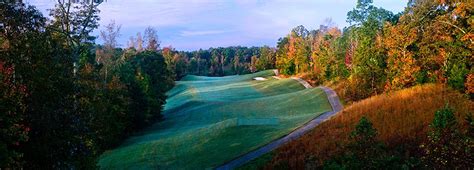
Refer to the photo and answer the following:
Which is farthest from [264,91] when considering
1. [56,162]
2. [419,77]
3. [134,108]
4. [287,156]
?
[56,162]

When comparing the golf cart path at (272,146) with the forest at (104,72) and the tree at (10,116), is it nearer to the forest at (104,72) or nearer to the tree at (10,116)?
the forest at (104,72)

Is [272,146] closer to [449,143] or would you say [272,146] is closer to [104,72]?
[449,143]

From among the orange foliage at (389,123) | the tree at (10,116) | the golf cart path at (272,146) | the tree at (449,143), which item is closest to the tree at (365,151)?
the tree at (449,143)

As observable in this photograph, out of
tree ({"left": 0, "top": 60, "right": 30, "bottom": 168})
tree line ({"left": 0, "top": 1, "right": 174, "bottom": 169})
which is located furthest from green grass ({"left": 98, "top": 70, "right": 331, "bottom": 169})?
tree ({"left": 0, "top": 60, "right": 30, "bottom": 168})

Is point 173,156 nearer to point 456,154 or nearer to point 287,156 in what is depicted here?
point 287,156

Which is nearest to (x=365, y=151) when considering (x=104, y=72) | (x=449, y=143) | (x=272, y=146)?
(x=449, y=143)

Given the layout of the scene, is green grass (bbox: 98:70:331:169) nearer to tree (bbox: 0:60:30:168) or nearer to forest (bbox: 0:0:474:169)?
forest (bbox: 0:0:474:169)
